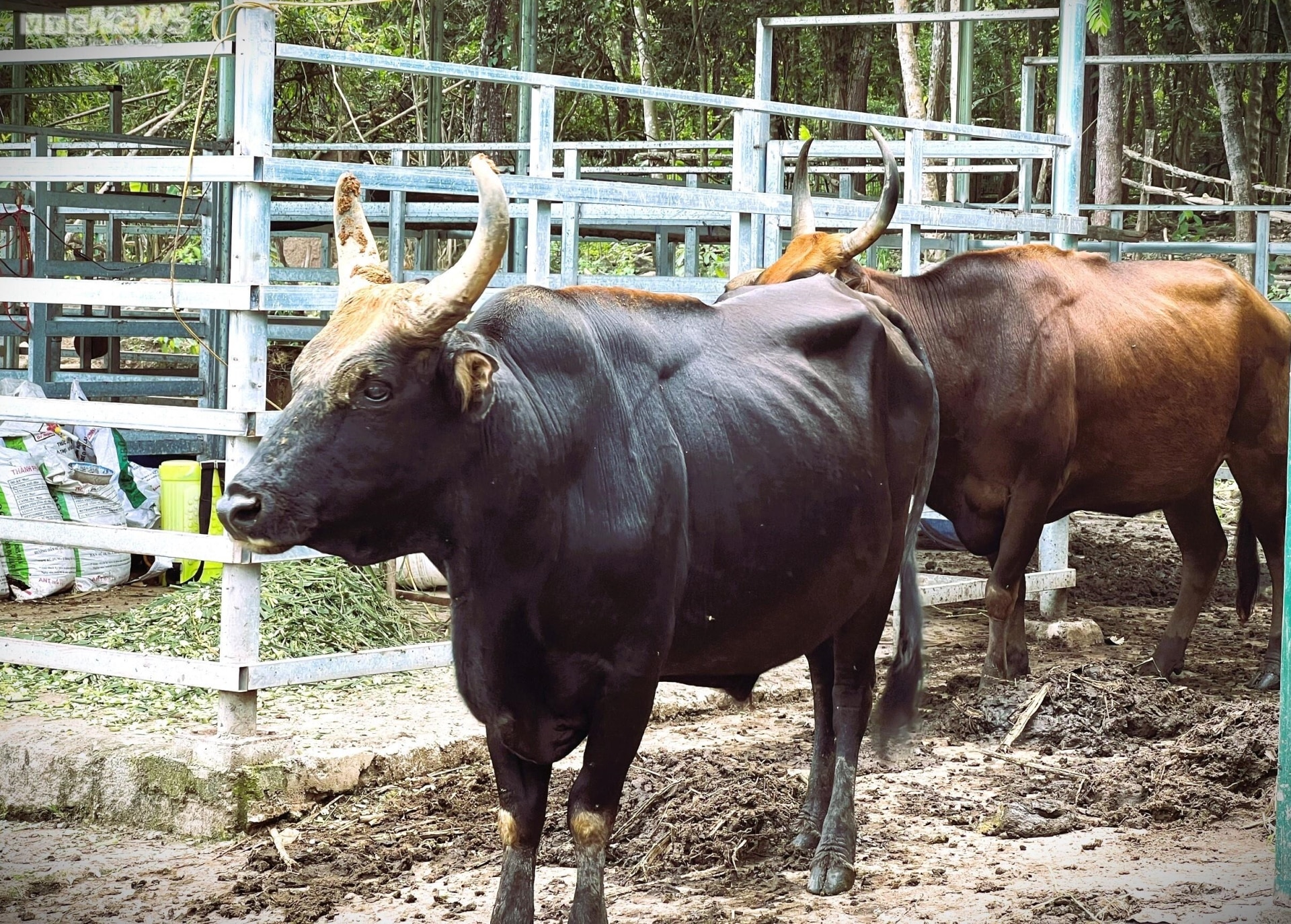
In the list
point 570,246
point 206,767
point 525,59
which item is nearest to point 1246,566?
point 570,246

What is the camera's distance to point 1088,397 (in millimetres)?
6898

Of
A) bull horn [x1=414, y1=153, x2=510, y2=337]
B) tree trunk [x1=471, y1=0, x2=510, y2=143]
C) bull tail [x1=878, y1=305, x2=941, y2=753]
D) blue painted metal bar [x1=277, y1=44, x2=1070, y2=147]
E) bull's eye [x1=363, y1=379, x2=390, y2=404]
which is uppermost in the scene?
tree trunk [x1=471, y1=0, x2=510, y2=143]

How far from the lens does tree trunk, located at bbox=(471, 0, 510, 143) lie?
43.7 feet

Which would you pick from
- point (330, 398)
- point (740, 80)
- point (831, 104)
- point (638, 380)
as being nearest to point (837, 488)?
point (638, 380)

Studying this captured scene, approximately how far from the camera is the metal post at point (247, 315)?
4.78 meters

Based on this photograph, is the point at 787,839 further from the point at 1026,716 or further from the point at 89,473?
the point at 89,473

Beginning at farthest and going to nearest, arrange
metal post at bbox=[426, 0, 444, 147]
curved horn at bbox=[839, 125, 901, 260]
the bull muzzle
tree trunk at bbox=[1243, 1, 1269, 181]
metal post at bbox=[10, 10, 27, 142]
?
1. tree trunk at bbox=[1243, 1, 1269, 181]
2. metal post at bbox=[426, 0, 444, 147]
3. metal post at bbox=[10, 10, 27, 142]
4. curved horn at bbox=[839, 125, 901, 260]
5. the bull muzzle

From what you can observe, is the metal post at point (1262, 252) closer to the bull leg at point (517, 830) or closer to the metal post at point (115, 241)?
the metal post at point (115, 241)

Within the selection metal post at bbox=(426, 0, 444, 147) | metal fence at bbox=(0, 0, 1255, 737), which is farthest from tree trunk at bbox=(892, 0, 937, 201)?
metal post at bbox=(426, 0, 444, 147)

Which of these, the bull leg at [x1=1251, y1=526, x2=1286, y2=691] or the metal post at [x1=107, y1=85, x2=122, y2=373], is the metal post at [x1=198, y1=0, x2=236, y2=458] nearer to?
the metal post at [x1=107, y1=85, x2=122, y2=373]

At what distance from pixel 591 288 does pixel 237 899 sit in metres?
1.94

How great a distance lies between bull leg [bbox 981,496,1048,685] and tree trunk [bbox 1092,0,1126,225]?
8.51 meters

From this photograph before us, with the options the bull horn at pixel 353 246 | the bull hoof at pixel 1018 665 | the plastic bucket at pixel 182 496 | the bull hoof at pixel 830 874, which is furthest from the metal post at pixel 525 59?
the bull hoof at pixel 830 874

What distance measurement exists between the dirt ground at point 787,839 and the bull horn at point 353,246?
1.71 metres
